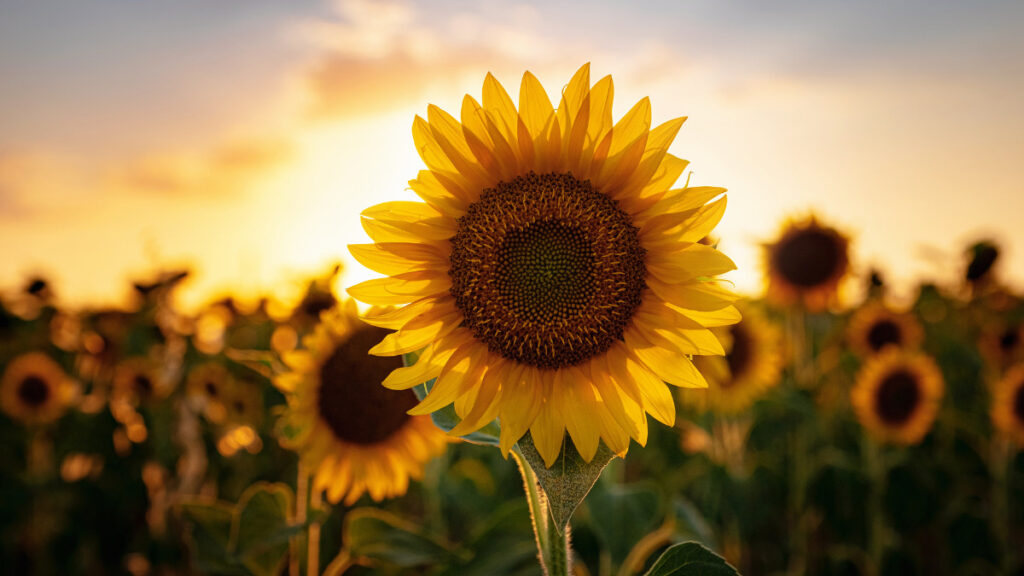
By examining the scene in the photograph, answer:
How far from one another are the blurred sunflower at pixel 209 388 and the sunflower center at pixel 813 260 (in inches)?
164

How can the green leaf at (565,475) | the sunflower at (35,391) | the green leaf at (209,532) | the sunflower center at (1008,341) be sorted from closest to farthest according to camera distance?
the green leaf at (565,475) < the green leaf at (209,532) < the sunflower center at (1008,341) < the sunflower at (35,391)

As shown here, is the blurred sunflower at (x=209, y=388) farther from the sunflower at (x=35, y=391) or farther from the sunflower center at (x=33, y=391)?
the sunflower center at (x=33, y=391)

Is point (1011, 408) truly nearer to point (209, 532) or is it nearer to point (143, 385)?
point (209, 532)

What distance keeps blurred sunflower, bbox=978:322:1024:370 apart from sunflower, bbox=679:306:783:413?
1.84m

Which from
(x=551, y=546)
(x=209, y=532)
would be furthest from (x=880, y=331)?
(x=209, y=532)

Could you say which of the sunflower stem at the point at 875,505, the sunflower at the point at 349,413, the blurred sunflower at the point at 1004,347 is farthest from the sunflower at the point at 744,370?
the sunflower at the point at 349,413

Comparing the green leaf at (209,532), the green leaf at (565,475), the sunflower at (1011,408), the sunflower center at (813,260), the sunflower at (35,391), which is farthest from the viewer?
the sunflower at (35,391)

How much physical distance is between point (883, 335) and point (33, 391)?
6960mm

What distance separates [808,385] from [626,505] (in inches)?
109

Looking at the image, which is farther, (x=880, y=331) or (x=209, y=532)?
(x=880, y=331)

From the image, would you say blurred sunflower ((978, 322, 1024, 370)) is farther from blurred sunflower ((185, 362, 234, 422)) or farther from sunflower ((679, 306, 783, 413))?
blurred sunflower ((185, 362, 234, 422))

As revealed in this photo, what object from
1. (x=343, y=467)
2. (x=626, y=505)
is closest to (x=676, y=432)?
(x=626, y=505)

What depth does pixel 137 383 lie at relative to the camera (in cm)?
462

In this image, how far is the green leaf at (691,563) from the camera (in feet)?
4.56
